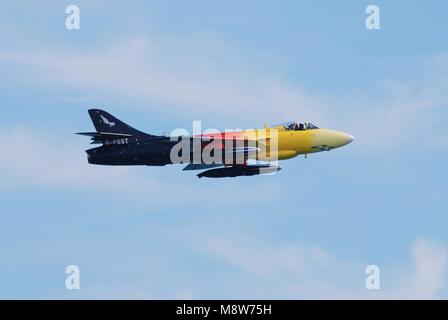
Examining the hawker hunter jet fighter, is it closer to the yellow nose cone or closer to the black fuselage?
the black fuselage

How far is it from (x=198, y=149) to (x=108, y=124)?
841 cm

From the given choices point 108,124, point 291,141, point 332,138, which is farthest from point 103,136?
point 332,138

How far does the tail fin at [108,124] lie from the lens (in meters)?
111

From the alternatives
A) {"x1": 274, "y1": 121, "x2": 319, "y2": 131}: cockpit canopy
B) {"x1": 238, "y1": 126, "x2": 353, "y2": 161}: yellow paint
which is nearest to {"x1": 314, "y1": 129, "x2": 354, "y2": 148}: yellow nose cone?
{"x1": 238, "y1": 126, "x2": 353, "y2": 161}: yellow paint

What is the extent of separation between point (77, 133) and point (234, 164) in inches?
567

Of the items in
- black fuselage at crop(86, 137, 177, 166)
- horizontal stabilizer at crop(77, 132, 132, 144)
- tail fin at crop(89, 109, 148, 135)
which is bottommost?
black fuselage at crop(86, 137, 177, 166)

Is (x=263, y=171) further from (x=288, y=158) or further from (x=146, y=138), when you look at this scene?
(x=146, y=138)

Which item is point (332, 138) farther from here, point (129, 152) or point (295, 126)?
point (129, 152)

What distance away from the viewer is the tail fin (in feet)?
364

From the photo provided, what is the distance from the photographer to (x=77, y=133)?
352ft
